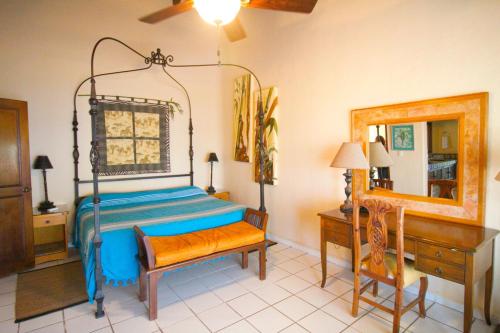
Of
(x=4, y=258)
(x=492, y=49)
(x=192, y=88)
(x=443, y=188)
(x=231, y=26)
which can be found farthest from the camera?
(x=192, y=88)

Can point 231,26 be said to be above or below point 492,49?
above

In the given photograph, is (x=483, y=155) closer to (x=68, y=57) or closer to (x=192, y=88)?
(x=192, y=88)

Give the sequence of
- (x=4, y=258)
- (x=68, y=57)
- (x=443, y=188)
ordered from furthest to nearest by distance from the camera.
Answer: (x=68, y=57), (x=4, y=258), (x=443, y=188)

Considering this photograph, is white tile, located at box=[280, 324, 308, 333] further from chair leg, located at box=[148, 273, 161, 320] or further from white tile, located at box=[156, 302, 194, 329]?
chair leg, located at box=[148, 273, 161, 320]

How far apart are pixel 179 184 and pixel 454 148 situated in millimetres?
3856

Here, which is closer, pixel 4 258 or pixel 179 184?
pixel 4 258

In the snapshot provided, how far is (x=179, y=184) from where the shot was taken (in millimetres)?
4988

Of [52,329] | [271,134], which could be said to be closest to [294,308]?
[52,329]

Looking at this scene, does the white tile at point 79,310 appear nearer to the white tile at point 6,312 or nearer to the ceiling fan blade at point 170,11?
the white tile at point 6,312

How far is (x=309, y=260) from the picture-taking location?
3.59m

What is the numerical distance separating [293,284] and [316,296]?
30cm

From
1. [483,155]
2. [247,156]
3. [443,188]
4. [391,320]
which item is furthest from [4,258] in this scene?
[483,155]

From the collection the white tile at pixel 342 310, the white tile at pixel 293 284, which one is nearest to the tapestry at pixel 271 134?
the white tile at pixel 293 284

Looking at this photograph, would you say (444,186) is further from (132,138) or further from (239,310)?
(132,138)
